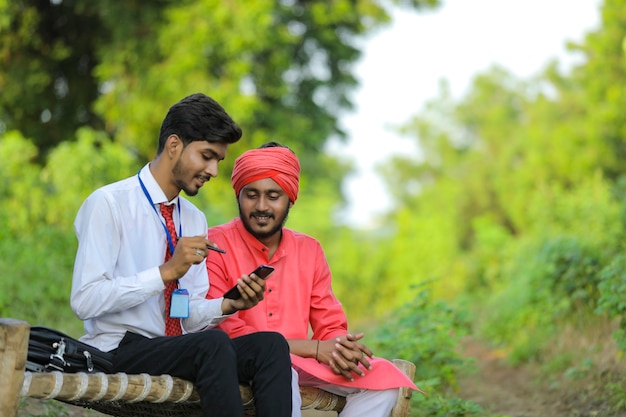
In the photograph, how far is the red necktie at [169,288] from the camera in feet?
12.2

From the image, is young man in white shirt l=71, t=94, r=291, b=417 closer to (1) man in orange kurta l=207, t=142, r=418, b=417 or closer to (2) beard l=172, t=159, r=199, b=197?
(2) beard l=172, t=159, r=199, b=197

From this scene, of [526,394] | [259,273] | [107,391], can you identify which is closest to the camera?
[107,391]

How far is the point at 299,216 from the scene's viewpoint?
51.8 feet

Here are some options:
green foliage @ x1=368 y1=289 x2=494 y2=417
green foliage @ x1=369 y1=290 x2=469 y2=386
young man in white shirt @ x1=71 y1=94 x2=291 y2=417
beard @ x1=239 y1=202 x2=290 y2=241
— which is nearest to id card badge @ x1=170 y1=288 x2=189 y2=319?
young man in white shirt @ x1=71 y1=94 x2=291 y2=417

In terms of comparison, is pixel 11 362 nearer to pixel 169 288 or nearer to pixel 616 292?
pixel 169 288

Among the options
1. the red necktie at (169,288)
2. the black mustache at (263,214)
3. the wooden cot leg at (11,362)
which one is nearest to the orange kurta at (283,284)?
the black mustache at (263,214)

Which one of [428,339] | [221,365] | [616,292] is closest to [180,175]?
[221,365]

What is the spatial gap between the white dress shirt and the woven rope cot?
0.28 meters

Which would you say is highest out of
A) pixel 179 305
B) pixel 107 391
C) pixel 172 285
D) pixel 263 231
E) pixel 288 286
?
pixel 263 231

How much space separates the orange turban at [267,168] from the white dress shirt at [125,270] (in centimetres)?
33

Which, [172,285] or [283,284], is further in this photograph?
[283,284]

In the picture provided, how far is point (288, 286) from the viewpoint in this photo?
4105mm

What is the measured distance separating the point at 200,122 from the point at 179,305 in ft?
2.37

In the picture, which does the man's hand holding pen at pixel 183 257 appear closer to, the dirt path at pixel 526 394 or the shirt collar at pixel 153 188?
the shirt collar at pixel 153 188
